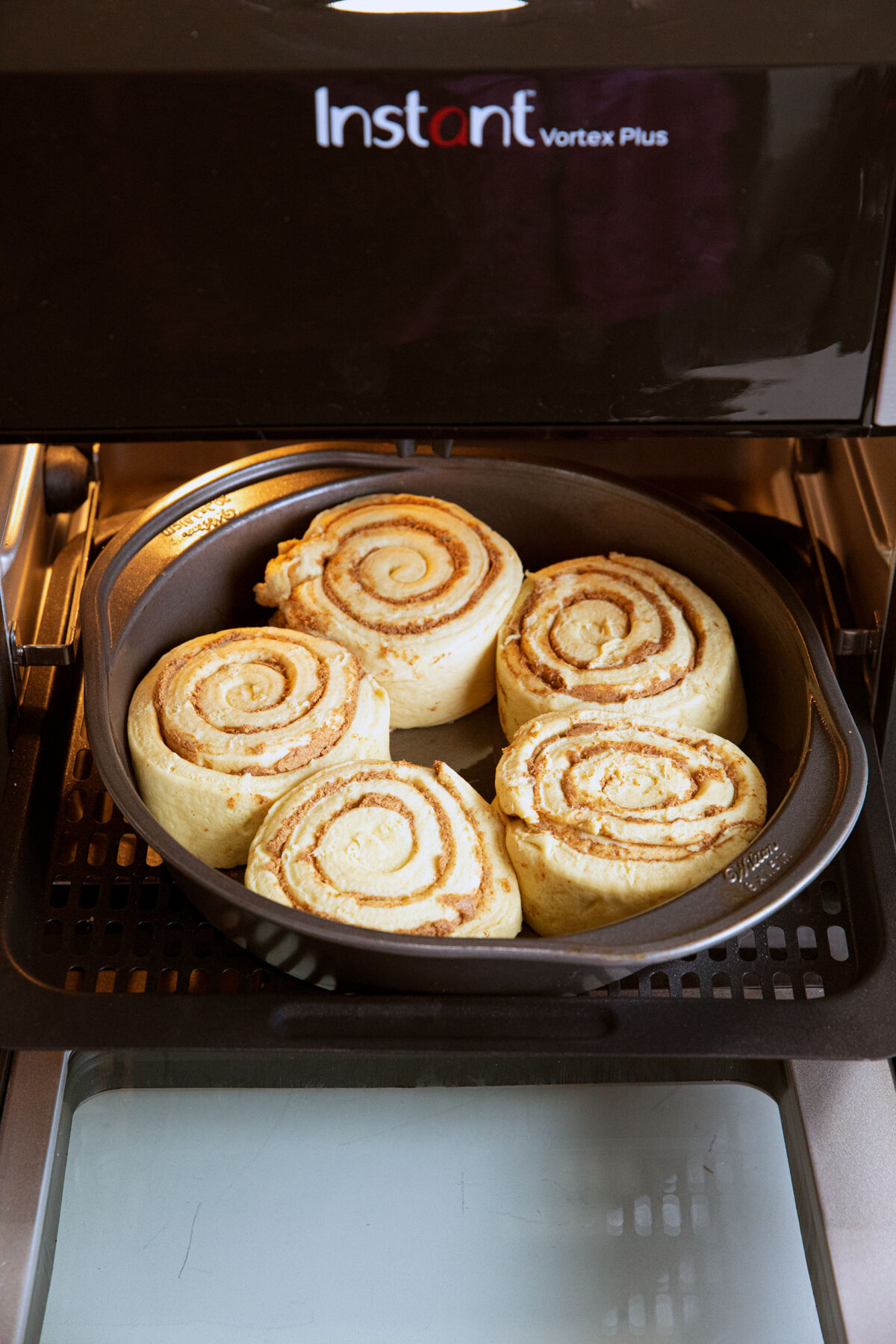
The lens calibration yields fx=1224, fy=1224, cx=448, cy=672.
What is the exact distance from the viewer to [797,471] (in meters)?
1.72

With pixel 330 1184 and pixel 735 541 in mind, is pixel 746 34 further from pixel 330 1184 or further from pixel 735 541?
pixel 330 1184

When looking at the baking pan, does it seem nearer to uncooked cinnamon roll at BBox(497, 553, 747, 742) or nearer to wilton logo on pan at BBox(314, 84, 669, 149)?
uncooked cinnamon roll at BBox(497, 553, 747, 742)

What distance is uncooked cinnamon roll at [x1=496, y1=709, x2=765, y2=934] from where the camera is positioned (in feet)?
4.13

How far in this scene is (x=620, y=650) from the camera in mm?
1543

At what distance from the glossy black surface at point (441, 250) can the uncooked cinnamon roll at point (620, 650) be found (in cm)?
38

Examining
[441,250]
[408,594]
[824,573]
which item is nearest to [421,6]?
[441,250]

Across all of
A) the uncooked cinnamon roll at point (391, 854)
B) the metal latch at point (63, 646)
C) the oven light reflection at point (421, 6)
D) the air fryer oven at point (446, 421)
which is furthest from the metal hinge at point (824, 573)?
the metal latch at point (63, 646)

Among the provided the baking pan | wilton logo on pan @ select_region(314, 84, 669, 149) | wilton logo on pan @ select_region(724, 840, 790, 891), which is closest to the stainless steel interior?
the baking pan

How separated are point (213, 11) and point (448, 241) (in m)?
0.27

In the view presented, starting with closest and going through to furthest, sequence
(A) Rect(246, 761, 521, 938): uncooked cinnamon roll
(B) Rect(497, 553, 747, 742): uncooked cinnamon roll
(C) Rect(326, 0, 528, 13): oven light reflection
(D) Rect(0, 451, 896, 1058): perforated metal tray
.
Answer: (C) Rect(326, 0, 528, 13): oven light reflection < (D) Rect(0, 451, 896, 1058): perforated metal tray < (A) Rect(246, 761, 521, 938): uncooked cinnamon roll < (B) Rect(497, 553, 747, 742): uncooked cinnamon roll

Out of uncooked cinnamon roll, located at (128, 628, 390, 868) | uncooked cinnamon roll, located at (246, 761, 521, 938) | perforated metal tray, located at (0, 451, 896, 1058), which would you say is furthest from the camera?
uncooked cinnamon roll, located at (128, 628, 390, 868)

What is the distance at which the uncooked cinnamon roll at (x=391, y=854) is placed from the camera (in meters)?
1.24

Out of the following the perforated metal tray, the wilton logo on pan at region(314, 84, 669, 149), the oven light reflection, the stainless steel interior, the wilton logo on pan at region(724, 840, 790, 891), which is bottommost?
the stainless steel interior

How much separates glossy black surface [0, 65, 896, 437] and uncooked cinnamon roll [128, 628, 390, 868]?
369 millimetres
